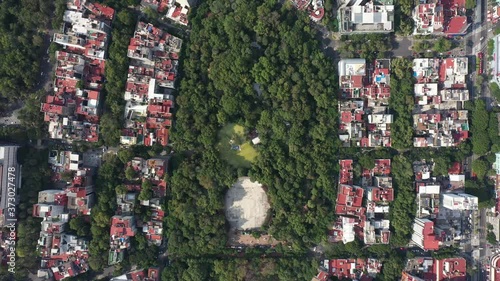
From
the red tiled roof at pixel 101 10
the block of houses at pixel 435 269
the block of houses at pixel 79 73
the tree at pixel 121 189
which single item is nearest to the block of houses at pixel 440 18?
the block of houses at pixel 435 269

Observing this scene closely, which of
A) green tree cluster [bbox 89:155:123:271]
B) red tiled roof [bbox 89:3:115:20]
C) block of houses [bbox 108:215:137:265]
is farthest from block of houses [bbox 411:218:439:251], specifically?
red tiled roof [bbox 89:3:115:20]

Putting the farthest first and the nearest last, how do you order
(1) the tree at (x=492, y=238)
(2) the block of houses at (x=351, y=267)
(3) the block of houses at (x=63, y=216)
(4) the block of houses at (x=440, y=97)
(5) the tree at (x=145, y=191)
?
(1) the tree at (x=492, y=238), (2) the block of houses at (x=351, y=267), (4) the block of houses at (x=440, y=97), (5) the tree at (x=145, y=191), (3) the block of houses at (x=63, y=216)

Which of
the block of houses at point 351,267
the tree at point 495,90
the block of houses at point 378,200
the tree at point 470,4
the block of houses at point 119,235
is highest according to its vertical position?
the tree at point 470,4

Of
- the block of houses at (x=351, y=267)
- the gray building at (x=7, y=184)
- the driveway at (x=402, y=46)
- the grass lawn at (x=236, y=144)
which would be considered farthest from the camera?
the driveway at (x=402, y=46)

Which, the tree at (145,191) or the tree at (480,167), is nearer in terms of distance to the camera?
the tree at (145,191)

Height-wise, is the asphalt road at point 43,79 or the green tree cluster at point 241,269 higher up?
the asphalt road at point 43,79

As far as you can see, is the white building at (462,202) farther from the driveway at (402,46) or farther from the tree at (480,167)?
the driveway at (402,46)

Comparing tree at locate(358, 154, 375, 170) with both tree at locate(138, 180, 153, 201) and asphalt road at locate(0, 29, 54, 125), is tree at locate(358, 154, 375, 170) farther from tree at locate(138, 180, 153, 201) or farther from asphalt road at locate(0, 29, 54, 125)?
asphalt road at locate(0, 29, 54, 125)

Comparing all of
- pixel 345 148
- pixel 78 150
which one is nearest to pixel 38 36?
pixel 78 150
